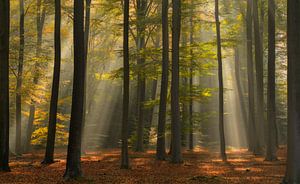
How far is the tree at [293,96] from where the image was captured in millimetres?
10320

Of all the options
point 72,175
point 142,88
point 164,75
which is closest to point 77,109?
point 72,175

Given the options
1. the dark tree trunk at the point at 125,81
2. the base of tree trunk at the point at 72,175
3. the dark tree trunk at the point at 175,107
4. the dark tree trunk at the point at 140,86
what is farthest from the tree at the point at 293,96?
the dark tree trunk at the point at 140,86

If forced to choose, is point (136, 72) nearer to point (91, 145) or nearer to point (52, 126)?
point (52, 126)

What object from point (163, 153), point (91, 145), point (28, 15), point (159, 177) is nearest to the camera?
point (159, 177)

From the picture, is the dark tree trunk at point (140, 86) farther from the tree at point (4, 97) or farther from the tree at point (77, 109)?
the tree at point (77, 109)

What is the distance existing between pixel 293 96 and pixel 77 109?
21.9 ft

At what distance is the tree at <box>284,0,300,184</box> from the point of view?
10.3 meters

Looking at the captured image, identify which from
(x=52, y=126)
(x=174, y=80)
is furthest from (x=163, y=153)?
(x=52, y=126)

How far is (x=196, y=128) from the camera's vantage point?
24.0m

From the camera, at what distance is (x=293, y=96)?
34.1 feet

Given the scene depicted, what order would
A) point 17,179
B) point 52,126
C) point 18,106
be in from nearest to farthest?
point 17,179 → point 52,126 → point 18,106

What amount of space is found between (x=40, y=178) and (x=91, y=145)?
25706 millimetres

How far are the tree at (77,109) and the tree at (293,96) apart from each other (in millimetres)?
6490

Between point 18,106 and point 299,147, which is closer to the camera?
point 299,147
